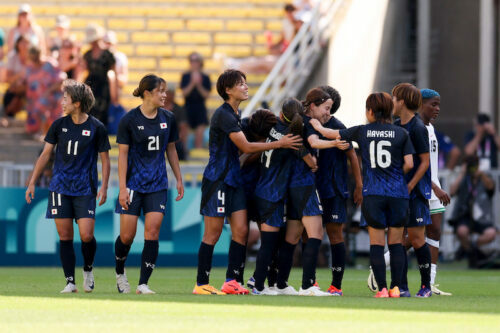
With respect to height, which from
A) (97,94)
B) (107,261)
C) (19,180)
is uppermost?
(97,94)

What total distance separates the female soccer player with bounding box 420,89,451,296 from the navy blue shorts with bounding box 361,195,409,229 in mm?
924

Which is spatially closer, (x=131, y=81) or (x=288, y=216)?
(x=288, y=216)

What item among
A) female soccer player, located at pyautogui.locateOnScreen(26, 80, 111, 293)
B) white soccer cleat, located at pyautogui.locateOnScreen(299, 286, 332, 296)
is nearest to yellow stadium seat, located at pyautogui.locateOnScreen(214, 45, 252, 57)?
female soccer player, located at pyautogui.locateOnScreen(26, 80, 111, 293)

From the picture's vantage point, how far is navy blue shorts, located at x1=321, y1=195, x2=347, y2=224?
11266 mm

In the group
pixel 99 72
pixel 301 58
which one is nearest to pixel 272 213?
pixel 99 72

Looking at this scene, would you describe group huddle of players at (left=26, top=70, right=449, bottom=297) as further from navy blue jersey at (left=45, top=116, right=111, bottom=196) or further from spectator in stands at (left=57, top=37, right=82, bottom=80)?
spectator in stands at (left=57, top=37, right=82, bottom=80)

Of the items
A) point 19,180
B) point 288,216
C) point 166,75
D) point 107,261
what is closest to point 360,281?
point 288,216

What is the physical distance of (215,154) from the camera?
11.0 metres

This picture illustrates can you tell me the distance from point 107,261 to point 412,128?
24.5 ft

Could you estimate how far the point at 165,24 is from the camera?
25281mm

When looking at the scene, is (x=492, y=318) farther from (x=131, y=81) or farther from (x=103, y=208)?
(x=131, y=81)

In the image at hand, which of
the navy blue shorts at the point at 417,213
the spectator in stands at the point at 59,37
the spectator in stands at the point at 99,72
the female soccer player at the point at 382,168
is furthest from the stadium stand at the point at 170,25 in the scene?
the female soccer player at the point at 382,168

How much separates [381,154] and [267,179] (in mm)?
1108

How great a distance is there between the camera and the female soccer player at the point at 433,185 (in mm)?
11589
